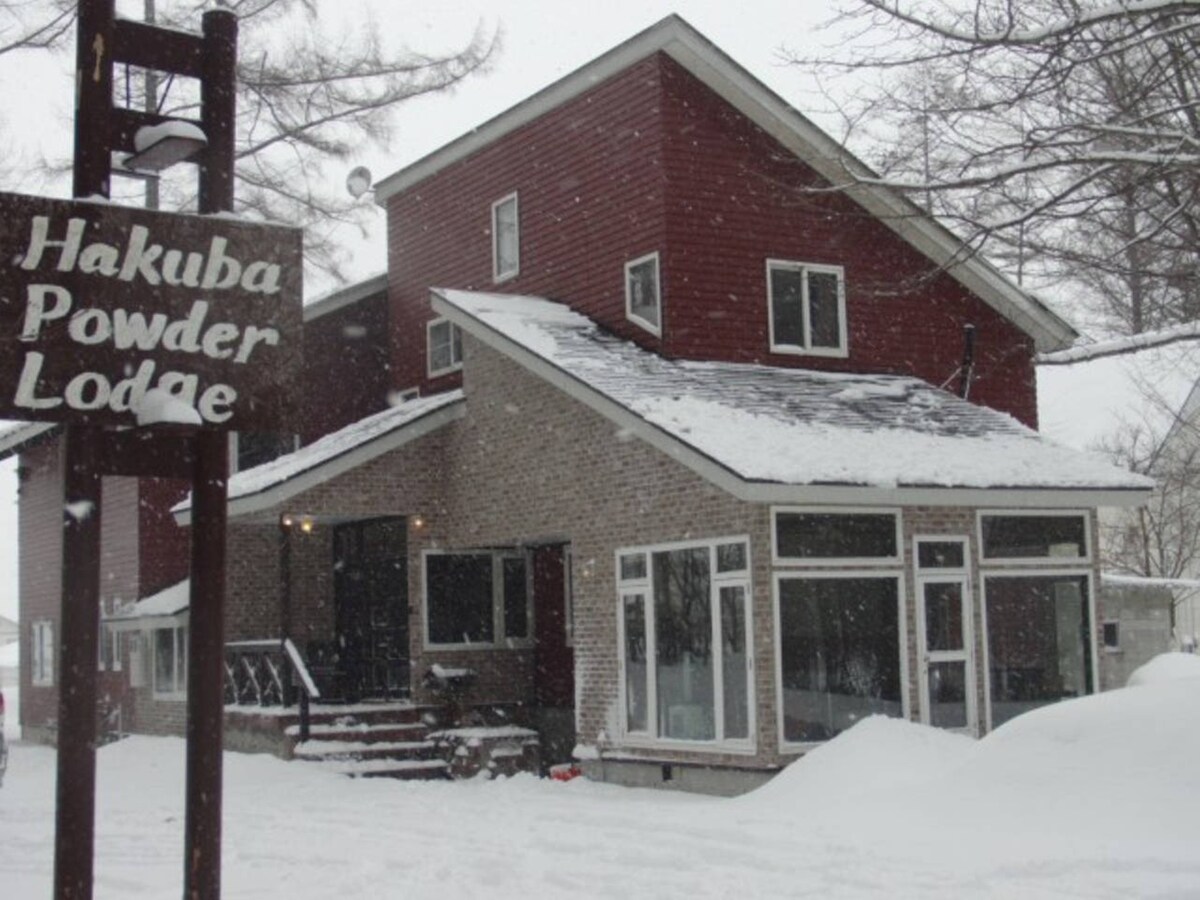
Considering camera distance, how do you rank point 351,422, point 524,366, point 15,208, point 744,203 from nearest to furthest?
point 15,208, point 524,366, point 744,203, point 351,422

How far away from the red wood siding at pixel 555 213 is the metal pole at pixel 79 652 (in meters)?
12.5

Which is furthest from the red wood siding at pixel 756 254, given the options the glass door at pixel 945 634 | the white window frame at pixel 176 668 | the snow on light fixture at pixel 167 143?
the snow on light fixture at pixel 167 143

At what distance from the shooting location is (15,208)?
699 centimetres

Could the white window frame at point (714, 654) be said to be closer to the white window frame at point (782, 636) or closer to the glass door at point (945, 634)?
the white window frame at point (782, 636)

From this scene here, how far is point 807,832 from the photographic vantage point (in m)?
11.7

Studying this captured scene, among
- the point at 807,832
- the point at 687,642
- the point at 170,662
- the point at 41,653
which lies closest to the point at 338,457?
the point at 687,642

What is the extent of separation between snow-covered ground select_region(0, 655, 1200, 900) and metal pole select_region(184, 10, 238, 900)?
2.23 m

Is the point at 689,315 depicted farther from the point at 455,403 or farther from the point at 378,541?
the point at 378,541

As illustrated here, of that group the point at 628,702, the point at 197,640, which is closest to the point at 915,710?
the point at 628,702

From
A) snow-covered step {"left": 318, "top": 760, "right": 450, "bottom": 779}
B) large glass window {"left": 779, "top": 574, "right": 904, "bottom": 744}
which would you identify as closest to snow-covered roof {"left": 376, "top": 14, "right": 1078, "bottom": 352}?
large glass window {"left": 779, "top": 574, "right": 904, "bottom": 744}

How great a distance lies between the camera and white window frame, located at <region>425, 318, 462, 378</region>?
2253cm

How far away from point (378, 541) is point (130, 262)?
590 inches

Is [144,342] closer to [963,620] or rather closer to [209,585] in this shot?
[209,585]

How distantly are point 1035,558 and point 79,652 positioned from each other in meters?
12.3
